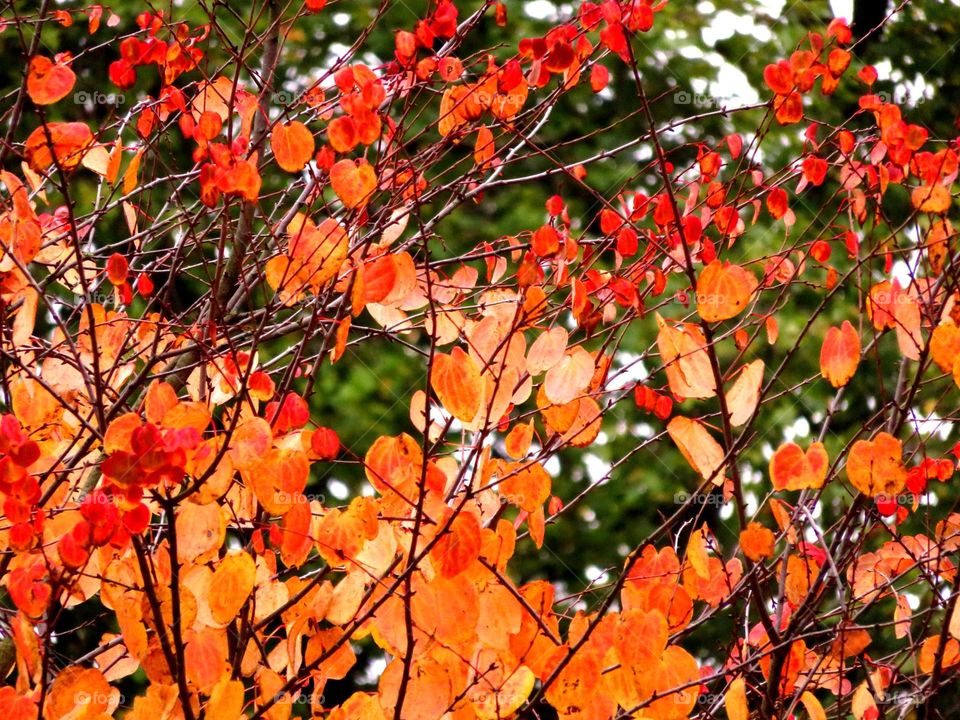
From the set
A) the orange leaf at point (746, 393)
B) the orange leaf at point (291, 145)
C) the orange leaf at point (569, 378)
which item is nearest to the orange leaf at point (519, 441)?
the orange leaf at point (569, 378)

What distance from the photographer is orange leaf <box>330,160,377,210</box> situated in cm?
193

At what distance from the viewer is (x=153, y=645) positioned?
1911mm

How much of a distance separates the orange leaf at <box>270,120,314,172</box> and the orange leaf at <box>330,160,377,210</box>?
0.07 meters

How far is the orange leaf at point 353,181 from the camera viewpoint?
6.34 feet

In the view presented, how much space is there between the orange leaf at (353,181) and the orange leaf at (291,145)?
0.07 meters

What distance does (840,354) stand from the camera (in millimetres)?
1916

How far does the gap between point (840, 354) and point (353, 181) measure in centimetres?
90

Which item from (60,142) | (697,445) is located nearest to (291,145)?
(60,142)

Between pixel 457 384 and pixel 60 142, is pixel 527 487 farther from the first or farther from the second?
pixel 60 142

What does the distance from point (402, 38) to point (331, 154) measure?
27 centimetres

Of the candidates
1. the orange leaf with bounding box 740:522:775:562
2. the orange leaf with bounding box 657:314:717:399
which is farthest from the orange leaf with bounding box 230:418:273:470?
the orange leaf with bounding box 740:522:775:562

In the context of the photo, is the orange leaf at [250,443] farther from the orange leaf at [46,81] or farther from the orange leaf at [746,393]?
the orange leaf at [746,393]

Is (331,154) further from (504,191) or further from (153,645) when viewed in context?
(504,191)

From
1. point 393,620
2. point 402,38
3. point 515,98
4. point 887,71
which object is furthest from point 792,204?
point 393,620
